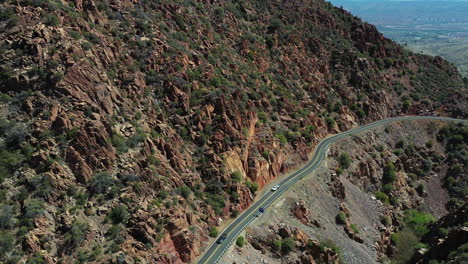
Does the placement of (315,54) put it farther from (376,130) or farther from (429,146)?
(429,146)

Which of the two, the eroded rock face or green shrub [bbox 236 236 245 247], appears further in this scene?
the eroded rock face

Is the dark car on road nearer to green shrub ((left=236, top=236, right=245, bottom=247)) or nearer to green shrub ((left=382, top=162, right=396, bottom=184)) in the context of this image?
green shrub ((left=236, top=236, right=245, bottom=247))

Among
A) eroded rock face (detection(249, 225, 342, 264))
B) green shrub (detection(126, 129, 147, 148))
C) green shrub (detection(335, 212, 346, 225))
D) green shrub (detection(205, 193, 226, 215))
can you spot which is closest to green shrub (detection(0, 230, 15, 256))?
green shrub (detection(126, 129, 147, 148))

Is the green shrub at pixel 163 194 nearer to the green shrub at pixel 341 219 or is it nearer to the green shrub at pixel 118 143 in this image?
the green shrub at pixel 118 143

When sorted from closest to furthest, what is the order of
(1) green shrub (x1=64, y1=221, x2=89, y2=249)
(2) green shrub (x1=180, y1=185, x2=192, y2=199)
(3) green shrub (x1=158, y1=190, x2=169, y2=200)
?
(1) green shrub (x1=64, y1=221, x2=89, y2=249)
(3) green shrub (x1=158, y1=190, x2=169, y2=200)
(2) green shrub (x1=180, y1=185, x2=192, y2=199)

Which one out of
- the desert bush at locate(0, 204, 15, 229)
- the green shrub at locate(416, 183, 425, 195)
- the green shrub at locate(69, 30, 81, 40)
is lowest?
the green shrub at locate(416, 183, 425, 195)

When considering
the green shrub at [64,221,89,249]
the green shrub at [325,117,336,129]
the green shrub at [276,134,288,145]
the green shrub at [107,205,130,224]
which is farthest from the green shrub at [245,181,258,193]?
the green shrub at [325,117,336,129]

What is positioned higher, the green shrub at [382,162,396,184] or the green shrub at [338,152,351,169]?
the green shrub at [338,152,351,169]

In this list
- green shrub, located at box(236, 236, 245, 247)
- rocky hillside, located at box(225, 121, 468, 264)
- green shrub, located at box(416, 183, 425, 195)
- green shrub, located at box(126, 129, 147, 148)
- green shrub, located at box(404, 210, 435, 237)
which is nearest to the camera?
green shrub, located at box(236, 236, 245, 247)
